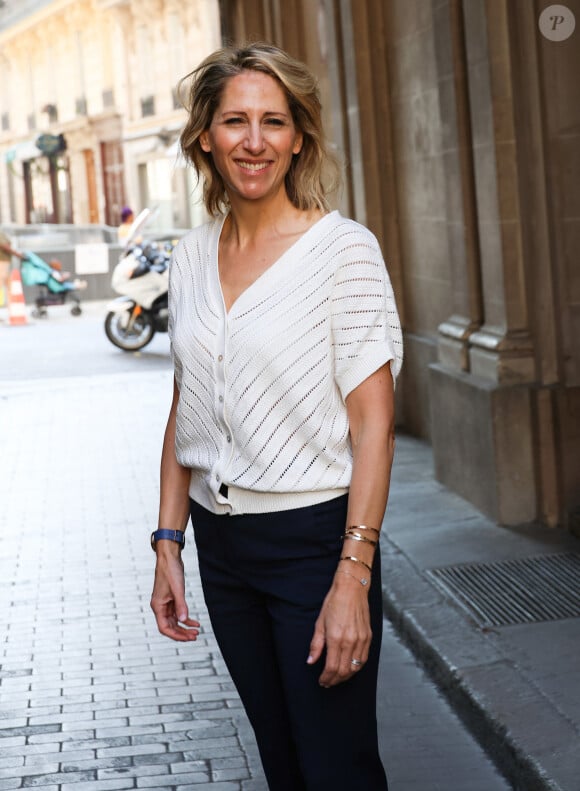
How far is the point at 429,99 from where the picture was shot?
355 inches

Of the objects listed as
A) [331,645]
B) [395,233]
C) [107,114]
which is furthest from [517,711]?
[107,114]

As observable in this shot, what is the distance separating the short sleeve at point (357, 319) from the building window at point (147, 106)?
42846 mm

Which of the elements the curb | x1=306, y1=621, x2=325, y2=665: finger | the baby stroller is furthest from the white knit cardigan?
the baby stroller

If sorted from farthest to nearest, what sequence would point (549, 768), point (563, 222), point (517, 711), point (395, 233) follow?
point (395, 233)
point (563, 222)
point (517, 711)
point (549, 768)

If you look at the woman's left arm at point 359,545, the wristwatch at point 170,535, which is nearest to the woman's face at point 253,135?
the woman's left arm at point 359,545

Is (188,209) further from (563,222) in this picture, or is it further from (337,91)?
(563,222)

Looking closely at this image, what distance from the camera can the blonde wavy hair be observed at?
254 cm

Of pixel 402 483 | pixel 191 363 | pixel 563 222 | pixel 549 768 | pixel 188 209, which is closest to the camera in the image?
pixel 191 363

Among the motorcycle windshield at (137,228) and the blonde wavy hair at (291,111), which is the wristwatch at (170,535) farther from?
the motorcycle windshield at (137,228)

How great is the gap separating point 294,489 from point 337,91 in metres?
8.10

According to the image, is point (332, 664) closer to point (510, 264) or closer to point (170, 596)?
point (170, 596)

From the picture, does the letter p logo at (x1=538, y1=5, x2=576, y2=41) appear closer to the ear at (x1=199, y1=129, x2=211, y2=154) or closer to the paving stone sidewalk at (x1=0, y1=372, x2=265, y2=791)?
the paving stone sidewalk at (x1=0, y1=372, x2=265, y2=791)

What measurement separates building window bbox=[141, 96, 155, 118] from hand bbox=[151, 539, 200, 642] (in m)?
42.6

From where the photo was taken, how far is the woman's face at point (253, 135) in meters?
2.54
